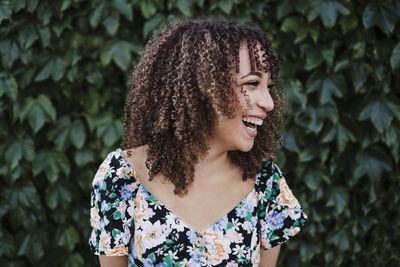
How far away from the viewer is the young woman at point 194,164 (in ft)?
3.51

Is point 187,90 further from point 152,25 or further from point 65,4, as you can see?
point 65,4

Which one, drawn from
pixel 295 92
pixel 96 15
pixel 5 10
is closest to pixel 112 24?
pixel 96 15

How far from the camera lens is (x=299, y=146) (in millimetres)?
1957

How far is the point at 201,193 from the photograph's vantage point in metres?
1.15

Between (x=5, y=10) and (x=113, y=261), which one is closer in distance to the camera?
(x=113, y=261)

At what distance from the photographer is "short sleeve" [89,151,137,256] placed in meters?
1.13

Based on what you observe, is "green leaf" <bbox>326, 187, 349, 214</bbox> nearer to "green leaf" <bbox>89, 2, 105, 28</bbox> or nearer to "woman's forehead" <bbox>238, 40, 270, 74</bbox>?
"woman's forehead" <bbox>238, 40, 270, 74</bbox>

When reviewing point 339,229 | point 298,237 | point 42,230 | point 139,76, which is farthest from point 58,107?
point 339,229

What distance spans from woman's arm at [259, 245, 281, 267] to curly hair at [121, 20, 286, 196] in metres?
0.25

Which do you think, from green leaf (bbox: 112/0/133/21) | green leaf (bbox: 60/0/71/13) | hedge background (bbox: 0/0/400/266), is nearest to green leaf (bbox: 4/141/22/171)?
hedge background (bbox: 0/0/400/266)

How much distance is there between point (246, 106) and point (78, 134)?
3.56 feet

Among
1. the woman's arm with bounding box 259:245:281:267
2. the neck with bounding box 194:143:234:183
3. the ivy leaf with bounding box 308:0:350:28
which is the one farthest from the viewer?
the ivy leaf with bounding box 308:0:350:28

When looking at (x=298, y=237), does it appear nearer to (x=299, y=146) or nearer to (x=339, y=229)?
(x=339, y=229)

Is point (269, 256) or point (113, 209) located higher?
point (113, 209)
